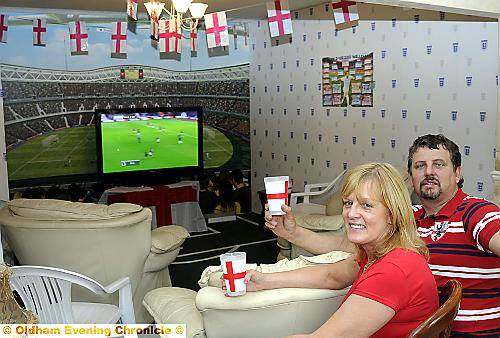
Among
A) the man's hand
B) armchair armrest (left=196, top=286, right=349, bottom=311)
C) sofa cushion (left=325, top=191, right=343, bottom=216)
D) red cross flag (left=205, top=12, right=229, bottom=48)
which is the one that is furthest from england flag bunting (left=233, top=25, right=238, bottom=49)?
armchair armrest (left=196, top=286, right=349, bottom=311)

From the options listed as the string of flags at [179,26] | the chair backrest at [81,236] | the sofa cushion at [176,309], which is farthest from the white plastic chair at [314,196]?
the sofa cushion at [176,309]

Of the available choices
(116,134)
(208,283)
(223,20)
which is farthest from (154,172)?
(208,283)

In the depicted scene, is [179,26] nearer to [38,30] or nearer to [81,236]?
[38,30]

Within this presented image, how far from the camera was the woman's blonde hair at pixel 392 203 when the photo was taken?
1.72 metres

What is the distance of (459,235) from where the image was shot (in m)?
1.99

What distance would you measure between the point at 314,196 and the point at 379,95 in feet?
4.44

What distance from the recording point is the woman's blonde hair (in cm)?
172

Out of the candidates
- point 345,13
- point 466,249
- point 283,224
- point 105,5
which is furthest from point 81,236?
point 105,5

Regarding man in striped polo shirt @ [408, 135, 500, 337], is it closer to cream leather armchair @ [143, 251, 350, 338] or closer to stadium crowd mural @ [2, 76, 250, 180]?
cream leather armchair @ [143, 251, 350, 338]

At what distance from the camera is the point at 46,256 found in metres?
3.50

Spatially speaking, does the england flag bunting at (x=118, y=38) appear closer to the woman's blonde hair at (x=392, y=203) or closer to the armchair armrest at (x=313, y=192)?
the armchair armrest at (x=313, y=192)

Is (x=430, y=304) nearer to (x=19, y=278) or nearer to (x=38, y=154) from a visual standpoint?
(x=19, y=278)

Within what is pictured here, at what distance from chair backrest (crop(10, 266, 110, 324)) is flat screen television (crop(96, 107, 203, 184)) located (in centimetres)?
406

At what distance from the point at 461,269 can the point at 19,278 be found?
2.05 m
